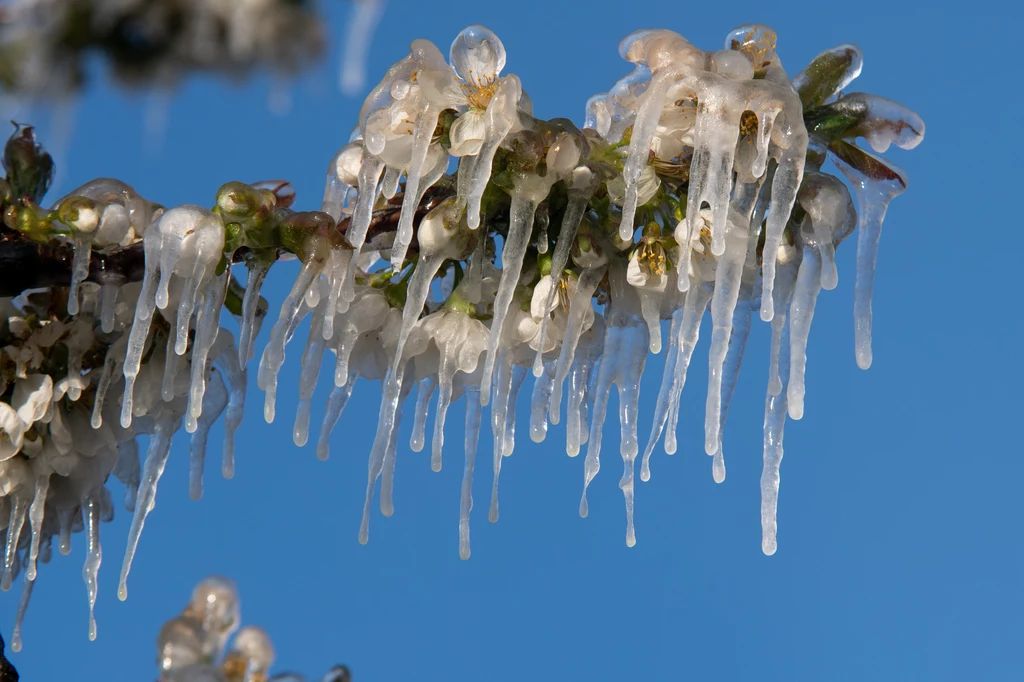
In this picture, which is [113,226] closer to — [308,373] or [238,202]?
[238,202]

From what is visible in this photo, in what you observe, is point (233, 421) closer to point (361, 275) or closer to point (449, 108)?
point (361, 275)

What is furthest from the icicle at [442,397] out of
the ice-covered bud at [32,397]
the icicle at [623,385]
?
the ice-covered bud at [32,397]

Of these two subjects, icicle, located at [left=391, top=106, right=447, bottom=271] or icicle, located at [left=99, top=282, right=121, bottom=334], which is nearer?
icicle, located at [left=391, top=106, right=447, bottom=271]

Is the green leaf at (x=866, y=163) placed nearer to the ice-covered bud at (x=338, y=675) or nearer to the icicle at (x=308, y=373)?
the icicle at (x=308, y=373)

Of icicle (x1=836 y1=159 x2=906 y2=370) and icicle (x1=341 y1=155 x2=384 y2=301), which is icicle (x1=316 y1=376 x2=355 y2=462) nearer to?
icicle (x1=341 y1=155 x2=384 y2=301)

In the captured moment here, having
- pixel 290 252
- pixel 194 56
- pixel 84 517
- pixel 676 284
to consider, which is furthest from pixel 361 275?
pixel 194 56

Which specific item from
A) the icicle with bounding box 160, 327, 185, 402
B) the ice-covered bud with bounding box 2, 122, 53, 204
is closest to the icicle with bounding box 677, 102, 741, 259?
the icicle with bounding box 160, 327, 185, 402
